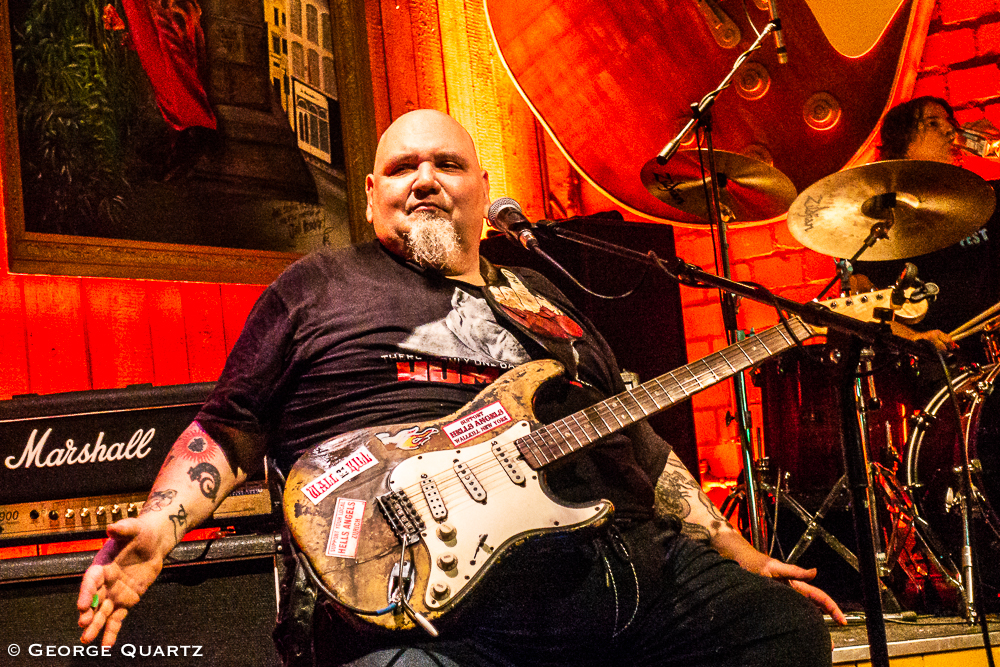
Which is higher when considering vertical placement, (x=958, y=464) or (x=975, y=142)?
(x=975, y=142)

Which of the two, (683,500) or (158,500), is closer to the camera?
(158,500)

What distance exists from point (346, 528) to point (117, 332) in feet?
6.57

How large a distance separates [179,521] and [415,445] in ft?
1.57

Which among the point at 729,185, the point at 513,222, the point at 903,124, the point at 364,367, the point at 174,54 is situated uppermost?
the point at 174,54

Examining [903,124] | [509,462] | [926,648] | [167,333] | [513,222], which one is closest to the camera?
[509,462]

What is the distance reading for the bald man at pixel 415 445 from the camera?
1575 mm

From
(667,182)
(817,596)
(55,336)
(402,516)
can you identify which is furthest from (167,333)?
(817,596)

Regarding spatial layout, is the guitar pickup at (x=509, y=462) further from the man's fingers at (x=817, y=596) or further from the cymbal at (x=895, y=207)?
the cymbal at (x=895, y=207)

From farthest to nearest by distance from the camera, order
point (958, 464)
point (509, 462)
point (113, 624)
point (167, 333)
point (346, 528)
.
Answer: point (167, 333), point (958, 464), point (509, 462), point (346, 528), point (113, 624)

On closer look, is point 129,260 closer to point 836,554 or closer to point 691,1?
point 691,1

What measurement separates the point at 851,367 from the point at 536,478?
→ 0.63 m

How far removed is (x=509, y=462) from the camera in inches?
66.9

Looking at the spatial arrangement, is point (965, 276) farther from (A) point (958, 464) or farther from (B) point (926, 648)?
(B) point (926, 648)

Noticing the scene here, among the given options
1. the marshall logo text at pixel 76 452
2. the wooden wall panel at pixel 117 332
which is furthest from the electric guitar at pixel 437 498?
the wooden wall panel at pixel 117 332
